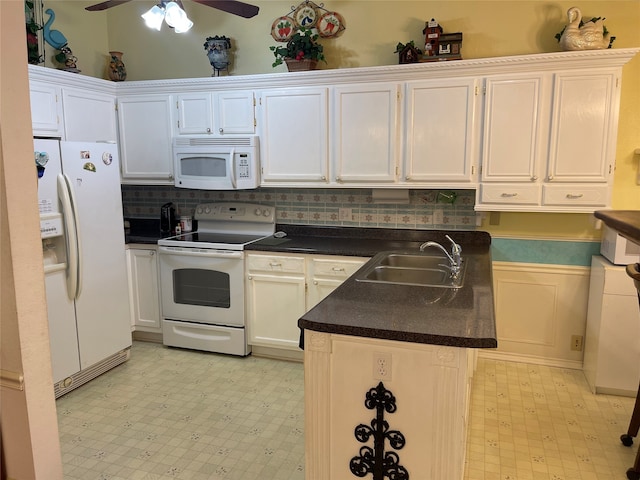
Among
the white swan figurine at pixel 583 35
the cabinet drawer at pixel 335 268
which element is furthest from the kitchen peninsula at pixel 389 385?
the white swan figurine at pixel 583 35

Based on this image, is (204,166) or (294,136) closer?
(294,136)

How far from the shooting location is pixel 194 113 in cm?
385

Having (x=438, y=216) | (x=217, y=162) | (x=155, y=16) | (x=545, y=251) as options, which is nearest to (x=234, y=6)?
(x=155, y=16)

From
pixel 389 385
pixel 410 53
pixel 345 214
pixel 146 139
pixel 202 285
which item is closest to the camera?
pixel 389 385

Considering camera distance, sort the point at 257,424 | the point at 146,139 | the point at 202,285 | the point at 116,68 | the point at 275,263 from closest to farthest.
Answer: the point at 257,424
the point at 275,263
the point at 202,285
the point at 146,139
the point at 116,68

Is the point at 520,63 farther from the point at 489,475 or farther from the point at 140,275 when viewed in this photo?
the point at 140,275

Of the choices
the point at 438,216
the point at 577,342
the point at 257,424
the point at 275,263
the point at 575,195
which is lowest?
the point at 257,424

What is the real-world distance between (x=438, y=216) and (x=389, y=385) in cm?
214

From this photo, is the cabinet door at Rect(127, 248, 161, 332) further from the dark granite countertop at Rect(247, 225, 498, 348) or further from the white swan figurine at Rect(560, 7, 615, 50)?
the white swan figurine at Rect(560, 7, 615, 50)

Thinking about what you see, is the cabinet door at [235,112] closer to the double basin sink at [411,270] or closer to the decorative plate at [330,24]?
the decorative plate at [330,24]

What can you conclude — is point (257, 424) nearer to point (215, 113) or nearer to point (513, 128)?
point (215, 113)

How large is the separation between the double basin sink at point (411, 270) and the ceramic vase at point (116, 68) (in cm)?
283

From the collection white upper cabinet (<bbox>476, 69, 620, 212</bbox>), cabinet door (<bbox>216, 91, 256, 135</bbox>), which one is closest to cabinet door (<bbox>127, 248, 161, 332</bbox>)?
cabinet door (<bbox>216, 91, 256, 135</bbox>)

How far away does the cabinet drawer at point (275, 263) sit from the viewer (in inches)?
138
